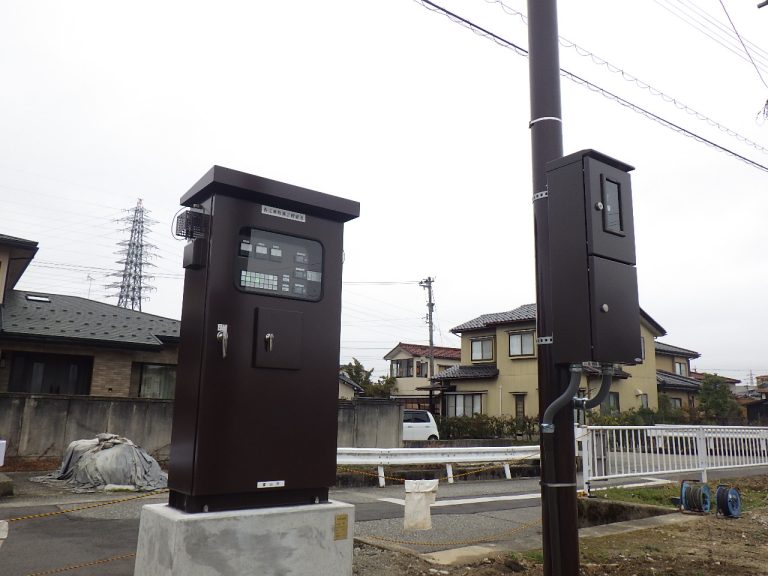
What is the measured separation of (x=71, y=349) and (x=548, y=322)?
14816 mm

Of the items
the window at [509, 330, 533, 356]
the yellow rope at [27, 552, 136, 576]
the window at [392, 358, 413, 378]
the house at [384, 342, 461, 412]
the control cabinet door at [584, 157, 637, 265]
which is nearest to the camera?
the control cabinet door at [584, 157, 637, 265]

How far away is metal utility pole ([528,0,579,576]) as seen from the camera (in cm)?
323

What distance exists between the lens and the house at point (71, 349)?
47.9ft

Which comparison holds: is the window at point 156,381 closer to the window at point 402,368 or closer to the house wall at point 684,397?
the window at point 402,368

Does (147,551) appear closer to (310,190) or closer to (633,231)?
(310,190)

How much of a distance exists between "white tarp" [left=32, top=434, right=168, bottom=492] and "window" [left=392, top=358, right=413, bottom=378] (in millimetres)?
34751

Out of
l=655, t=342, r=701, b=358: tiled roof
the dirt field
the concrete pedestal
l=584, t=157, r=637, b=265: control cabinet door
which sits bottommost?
the dirt field

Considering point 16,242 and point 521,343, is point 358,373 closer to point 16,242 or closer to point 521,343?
point 521,343

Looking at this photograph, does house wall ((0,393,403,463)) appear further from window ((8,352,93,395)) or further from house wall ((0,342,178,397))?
window ((8,352,93,395))

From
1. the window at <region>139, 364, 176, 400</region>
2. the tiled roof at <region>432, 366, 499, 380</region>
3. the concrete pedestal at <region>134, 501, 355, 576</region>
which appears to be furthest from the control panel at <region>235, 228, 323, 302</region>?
the tiled roof at <region>432, 366, 499, 380</region>

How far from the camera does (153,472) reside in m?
10.2

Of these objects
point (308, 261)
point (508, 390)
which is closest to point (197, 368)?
point (308, 261)

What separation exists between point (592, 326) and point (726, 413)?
1369 inches

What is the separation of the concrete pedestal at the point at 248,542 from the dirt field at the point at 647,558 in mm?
1237
